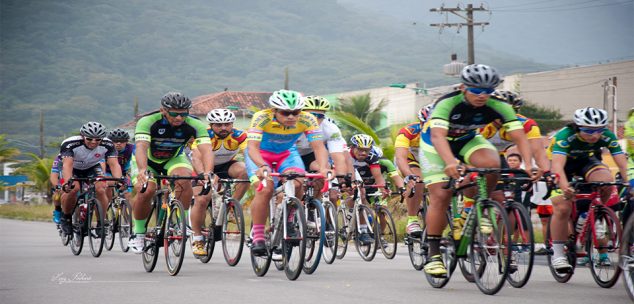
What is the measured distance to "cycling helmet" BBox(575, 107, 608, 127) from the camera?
31.8ft

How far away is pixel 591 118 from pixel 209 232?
533cm

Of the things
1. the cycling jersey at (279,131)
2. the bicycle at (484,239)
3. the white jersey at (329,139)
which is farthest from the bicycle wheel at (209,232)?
the bicycle at (484,239)

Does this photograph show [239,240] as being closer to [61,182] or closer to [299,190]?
[299,190]

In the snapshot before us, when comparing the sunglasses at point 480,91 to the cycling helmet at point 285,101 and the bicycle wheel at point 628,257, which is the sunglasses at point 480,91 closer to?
the bicycle wheel at point 628,257

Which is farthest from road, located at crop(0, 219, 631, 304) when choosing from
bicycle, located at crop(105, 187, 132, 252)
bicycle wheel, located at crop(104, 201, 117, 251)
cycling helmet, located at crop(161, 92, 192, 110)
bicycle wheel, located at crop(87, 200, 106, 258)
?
cycling helmet, located at crop(161, 92, 192, 110)

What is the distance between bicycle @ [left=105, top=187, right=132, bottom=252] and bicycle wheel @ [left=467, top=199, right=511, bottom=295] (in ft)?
25.0

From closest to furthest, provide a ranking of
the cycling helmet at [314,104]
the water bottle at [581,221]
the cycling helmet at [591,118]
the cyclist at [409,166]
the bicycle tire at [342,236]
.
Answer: the cycling helmet at [591,118] → the water bottle at [581,221] → the cyclist at [409,166] → the cycling helmet at [314,104] → the bicycle tire at [342,236]

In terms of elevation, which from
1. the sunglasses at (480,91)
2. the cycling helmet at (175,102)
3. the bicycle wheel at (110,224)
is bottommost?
the bicycle wheel at (110,224)

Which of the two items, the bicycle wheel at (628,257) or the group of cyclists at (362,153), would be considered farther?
the group of cyclists at (362,153)

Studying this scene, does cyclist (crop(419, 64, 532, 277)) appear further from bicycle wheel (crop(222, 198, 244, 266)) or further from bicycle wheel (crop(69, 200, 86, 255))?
bicycle wheel (crop(69, 200, 86, 255))

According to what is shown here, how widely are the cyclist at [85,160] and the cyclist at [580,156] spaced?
7.75 m

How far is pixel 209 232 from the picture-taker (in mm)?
12664

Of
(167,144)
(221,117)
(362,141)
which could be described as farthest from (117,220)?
(362,141)

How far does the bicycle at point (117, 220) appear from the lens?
49.3 ft
